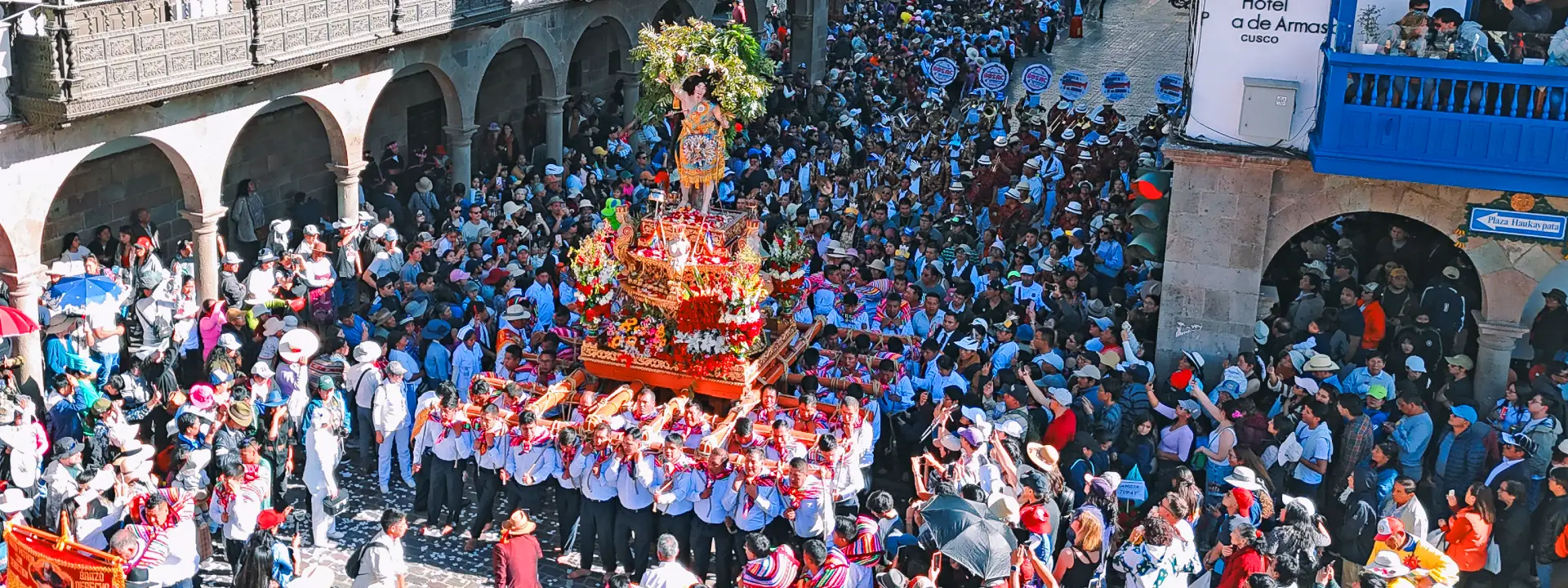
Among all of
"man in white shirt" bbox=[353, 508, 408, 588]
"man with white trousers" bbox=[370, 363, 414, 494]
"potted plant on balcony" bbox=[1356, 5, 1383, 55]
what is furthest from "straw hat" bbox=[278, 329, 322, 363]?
"potted plant on balcony" bbox=[1356, 5, 1383, 55]

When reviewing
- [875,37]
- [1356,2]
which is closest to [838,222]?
[1356,2]

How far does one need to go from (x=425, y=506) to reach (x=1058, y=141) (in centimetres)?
1281

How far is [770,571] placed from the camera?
37.1ft

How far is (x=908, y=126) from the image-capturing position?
27844mm

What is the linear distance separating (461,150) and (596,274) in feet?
31.6

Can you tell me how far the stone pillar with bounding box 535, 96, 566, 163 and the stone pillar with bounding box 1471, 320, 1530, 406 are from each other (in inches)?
587

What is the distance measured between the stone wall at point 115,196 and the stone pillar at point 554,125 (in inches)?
250

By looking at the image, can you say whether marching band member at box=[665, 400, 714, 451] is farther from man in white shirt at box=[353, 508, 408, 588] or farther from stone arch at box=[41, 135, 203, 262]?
stone arch at box=[41, 135, 203, 262]

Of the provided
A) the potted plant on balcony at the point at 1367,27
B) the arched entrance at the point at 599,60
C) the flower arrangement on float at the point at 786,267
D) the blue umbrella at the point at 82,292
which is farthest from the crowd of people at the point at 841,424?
the arched entrance at the point at 599,60

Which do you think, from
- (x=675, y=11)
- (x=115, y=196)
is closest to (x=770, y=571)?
(x=115, y=196)

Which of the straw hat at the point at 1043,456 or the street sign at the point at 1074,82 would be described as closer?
the straw hat at the point at 1043,456

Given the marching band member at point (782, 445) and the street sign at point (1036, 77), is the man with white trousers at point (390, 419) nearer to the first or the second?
the marching band member at point (782, 445)

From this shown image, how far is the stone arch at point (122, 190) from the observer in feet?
60.7

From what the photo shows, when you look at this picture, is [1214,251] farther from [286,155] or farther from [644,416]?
[286,155]
